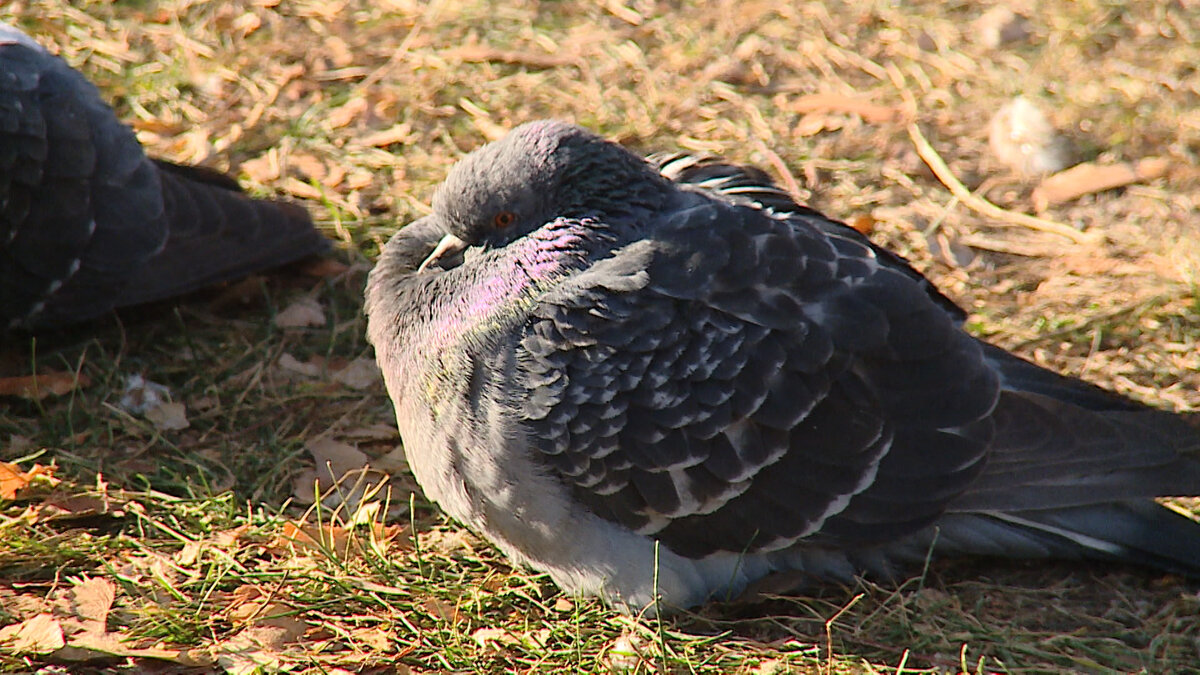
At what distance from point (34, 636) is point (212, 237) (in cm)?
222

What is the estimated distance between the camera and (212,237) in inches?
212

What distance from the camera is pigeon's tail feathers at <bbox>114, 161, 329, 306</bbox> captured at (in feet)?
17.3

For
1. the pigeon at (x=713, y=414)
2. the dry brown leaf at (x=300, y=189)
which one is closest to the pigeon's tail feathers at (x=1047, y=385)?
the pigeon at (x=713, y=414)

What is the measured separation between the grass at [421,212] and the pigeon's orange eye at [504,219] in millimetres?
1170

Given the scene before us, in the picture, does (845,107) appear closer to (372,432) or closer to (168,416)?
(372,432)

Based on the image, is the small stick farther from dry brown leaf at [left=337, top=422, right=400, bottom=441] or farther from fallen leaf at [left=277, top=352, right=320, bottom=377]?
fallen leaf at [left=277, top=352, right=320, bottom=377]

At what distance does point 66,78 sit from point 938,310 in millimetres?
3823

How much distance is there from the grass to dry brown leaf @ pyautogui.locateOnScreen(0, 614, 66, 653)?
0.04 ft

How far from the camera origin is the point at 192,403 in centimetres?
500

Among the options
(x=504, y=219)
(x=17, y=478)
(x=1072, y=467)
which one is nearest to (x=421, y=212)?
(x=504, y=219)

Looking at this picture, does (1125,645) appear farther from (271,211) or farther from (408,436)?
(271,211)

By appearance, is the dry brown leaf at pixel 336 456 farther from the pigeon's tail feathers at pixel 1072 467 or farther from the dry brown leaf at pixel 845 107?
the dry brown leaf at pixel 845 107

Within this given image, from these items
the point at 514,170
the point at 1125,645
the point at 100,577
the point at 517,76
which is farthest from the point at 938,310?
the point at 517,76

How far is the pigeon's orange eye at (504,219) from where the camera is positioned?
4.23 meters
